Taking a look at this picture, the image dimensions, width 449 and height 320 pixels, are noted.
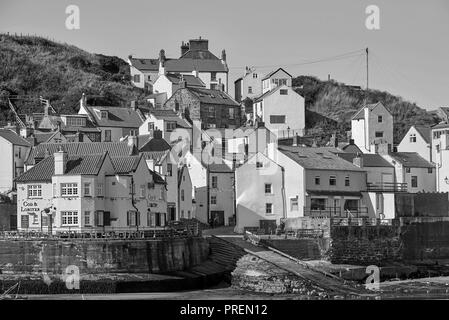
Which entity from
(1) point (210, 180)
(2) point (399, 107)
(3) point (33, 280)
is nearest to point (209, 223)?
(1) point (210, 180)

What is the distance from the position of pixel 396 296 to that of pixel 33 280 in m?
20.1

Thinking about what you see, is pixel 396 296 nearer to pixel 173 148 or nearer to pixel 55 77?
pixel 173 148

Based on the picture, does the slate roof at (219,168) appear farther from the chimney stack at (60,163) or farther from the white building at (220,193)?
the chimney stack at (60,163)

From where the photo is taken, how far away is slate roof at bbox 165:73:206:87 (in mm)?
123631

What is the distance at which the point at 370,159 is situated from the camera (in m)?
94.5

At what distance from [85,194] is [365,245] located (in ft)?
63.8

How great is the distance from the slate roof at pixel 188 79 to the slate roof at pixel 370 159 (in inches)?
1252

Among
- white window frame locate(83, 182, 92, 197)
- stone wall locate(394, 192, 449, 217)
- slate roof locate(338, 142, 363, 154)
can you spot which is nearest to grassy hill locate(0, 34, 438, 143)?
slate roof locate(338, 142, 363, 154)

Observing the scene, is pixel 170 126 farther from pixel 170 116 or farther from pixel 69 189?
pixel 69 189

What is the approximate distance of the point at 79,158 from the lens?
75312mm

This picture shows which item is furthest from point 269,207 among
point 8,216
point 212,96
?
point 212,96

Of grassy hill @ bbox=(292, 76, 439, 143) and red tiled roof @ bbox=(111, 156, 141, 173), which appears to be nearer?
red tiled roof @ bbox=(111, 156, 141, 173)

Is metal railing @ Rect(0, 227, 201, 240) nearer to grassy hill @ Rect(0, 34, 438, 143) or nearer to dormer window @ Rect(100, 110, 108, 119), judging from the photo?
dormer window @ Rect(100, 110, 108, 119)

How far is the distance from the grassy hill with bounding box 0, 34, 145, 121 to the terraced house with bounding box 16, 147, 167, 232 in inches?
1573
